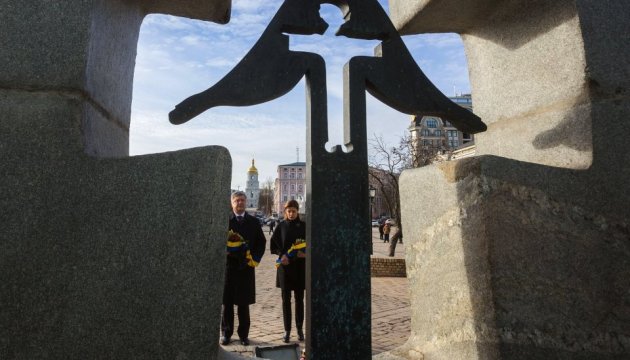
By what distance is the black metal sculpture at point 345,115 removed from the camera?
168 cm

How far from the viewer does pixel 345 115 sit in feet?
6.10

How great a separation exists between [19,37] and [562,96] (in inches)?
96.7

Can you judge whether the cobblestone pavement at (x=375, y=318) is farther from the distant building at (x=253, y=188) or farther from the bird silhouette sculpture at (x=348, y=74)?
the distant building at (x=253, y=188)

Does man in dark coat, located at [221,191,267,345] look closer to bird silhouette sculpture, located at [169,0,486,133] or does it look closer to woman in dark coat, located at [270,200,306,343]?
woman in dark coat, located at [270,200,306,343]

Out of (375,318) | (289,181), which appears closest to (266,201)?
(289,181)

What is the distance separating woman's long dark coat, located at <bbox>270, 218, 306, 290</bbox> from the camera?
5.06m

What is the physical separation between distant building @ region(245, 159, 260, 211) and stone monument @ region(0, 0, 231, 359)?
360 ft

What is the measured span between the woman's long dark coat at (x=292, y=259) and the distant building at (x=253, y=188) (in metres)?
106

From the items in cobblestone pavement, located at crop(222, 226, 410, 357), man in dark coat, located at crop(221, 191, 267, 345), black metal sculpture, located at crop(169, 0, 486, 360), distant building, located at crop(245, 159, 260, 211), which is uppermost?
distant building, located at crop(245, 159, 260, 211)

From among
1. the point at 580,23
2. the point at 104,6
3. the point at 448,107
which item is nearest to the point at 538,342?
the point at 448,107

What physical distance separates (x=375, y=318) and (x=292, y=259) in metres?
1.68

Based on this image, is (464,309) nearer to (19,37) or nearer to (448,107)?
(448,107)

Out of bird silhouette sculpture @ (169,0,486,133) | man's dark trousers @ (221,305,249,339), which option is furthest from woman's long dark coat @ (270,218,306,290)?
bird silhouette sculpture @ (169,0,486,133)

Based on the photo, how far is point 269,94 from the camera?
1.81 m
